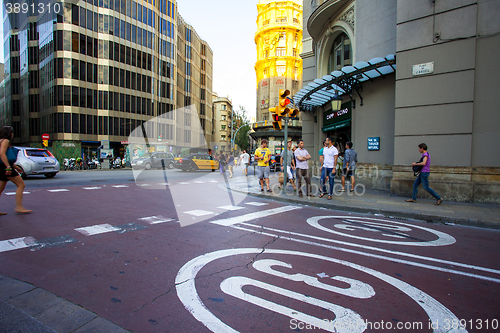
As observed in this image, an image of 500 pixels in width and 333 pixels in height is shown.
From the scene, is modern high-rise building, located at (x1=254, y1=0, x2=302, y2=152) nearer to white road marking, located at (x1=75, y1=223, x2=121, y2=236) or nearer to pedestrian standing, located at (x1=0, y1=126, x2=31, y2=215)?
pedestrian standing, located at (x1=0, y1=126, x2=31, y2=215)

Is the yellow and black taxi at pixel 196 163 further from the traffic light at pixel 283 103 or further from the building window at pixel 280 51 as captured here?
the building window at pixel 280 51

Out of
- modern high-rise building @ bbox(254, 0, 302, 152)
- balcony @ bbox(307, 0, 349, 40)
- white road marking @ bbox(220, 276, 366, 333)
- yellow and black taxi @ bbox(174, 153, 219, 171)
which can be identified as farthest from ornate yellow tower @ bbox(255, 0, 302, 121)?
white road marking @ bbox(220, 276, 366, 333)

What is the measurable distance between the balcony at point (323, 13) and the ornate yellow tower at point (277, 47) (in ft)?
130

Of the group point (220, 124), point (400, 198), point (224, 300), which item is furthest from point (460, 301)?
point (220, 124)

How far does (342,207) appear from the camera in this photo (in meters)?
7.66

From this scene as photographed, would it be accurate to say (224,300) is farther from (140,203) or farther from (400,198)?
(400,198)

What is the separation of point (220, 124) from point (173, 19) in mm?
43067

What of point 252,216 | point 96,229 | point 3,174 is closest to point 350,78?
point 252,216

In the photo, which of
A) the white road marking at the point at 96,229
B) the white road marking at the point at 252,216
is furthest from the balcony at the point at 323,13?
the white road marking at the point at 96,229

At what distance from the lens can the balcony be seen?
493 inches

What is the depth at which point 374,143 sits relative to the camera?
36.7ft

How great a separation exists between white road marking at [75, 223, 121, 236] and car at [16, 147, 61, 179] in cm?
1208

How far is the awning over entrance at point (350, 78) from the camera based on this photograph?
32.5 ft

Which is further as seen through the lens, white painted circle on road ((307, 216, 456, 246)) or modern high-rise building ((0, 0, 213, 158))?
modern high-rise building ((0, 0, 213, 158))
